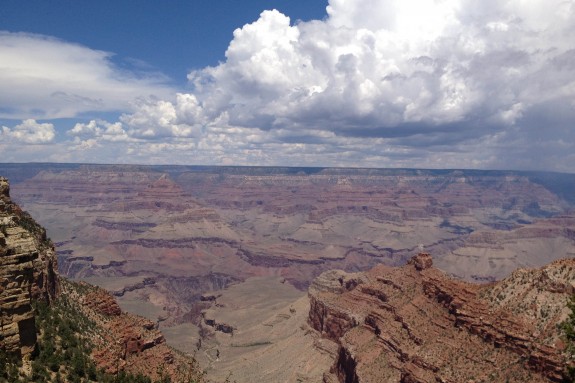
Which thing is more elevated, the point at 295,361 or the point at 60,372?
the point at 60,372

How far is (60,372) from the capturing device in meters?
33.5

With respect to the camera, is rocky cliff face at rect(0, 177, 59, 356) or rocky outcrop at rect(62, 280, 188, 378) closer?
rocky cliff face at rect(0, 177, 59, 356)

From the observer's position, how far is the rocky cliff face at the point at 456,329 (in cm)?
5850

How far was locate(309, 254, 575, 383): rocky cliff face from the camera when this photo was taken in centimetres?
5850

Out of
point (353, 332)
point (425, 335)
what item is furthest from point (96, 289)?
point (353, 332)

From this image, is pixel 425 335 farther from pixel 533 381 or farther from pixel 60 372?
pixel 60 372

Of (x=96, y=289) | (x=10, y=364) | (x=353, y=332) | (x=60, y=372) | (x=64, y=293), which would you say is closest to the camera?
(x=10, y=364)

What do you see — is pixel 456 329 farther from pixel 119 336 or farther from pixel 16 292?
pixel 16 292

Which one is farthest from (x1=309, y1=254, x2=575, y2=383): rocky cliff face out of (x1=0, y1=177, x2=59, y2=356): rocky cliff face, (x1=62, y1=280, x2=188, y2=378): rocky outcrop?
(x1=0, y1=177, x2=59, y2=356): rocky cliff face

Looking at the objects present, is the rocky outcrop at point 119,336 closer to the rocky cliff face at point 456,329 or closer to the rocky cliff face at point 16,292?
the rocky cliff face at point 16,292

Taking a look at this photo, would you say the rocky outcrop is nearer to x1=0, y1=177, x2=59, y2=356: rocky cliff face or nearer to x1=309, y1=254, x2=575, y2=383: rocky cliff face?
x1=0, y1=177, x2=59, y2=356: rocky cliff face

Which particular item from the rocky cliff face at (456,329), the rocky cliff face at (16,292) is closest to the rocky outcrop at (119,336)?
the rocky cliff face at (16,292)

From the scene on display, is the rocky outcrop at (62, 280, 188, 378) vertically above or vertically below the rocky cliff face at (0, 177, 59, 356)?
below

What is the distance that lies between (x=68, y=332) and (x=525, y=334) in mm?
51886
